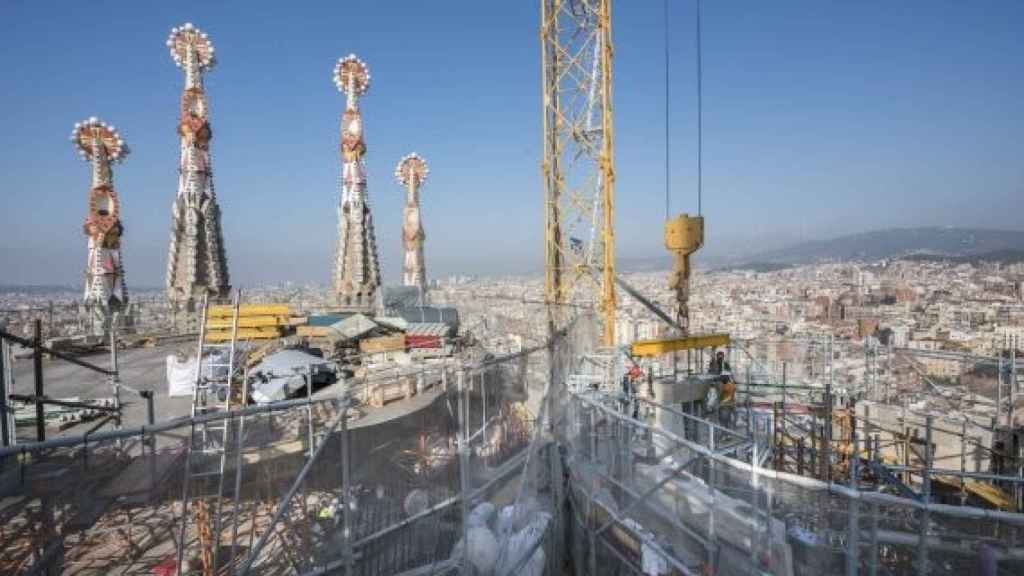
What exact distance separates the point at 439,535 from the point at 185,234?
1646 centimetres

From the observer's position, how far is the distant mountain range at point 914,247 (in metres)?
60.4

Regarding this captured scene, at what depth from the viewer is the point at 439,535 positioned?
4.61 meters

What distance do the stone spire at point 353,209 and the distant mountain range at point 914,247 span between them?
53851 millimetres

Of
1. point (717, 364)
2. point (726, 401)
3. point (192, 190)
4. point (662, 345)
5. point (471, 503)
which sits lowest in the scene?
point (726, 401)

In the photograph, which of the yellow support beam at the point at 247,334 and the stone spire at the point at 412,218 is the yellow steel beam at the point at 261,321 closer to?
the yellow support beam at the point at 247,334

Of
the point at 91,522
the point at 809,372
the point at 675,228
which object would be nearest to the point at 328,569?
the point at 91,522

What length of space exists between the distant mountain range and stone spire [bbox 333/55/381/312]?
53851mm

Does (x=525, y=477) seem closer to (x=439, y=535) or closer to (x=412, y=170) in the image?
(x=439, y=535)

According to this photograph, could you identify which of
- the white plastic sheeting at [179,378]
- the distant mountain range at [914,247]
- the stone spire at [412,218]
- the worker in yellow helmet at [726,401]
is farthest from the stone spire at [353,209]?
the distant mountain range at [914,247]

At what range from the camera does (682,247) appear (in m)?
10.6

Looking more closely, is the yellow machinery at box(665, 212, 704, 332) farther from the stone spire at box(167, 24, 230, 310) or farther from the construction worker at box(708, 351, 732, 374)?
the stone spire at box(167, 24, 230, 310)

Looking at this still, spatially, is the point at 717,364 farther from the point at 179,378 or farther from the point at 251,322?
the point at 251,322

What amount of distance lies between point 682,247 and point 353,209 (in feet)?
44.7

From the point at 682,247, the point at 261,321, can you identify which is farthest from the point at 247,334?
the point at 682,247
